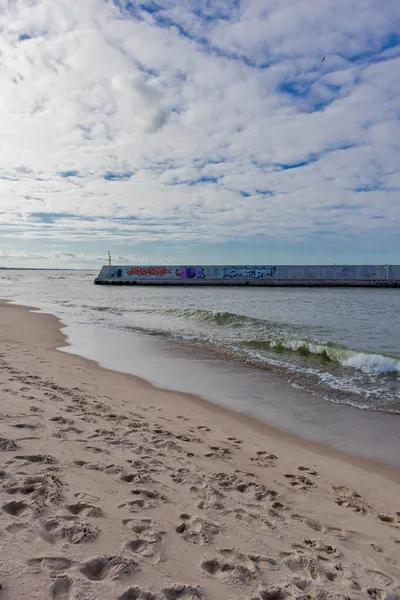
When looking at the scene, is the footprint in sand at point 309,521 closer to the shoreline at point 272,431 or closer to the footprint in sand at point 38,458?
the shoreline at point 272,431

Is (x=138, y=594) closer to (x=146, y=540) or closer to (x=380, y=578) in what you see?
(x=146, y=540)

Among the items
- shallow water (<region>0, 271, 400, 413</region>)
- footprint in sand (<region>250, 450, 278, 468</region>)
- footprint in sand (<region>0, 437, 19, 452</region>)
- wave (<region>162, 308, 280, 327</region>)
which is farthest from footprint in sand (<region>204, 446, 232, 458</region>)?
wave (<region>162, 308, 280, 327</region>)

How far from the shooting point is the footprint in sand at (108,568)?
2.25 metres

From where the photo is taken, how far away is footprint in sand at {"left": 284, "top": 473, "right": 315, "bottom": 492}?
4.23m

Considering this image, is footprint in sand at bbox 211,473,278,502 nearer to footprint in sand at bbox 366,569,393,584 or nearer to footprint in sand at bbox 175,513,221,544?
footprint in sand at bbox 175,513,221,544

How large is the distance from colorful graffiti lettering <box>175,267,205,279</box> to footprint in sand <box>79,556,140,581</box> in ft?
226

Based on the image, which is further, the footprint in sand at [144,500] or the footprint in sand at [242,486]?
the footprint in sand at [242,486]

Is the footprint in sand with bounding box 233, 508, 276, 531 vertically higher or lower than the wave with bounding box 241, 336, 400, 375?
higher

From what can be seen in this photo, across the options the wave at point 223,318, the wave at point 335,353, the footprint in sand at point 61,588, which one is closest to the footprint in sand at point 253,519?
the footprint in sand at point 61,588

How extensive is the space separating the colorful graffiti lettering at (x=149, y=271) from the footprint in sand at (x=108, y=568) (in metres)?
70.9

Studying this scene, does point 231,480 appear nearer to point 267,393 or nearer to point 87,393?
point 87,393

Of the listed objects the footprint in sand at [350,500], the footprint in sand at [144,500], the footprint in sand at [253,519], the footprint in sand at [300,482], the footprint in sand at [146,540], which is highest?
the footprint in sand at [146,540]

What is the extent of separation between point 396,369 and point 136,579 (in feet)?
31.7

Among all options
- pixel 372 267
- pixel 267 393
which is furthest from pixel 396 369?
pixel 372 267
